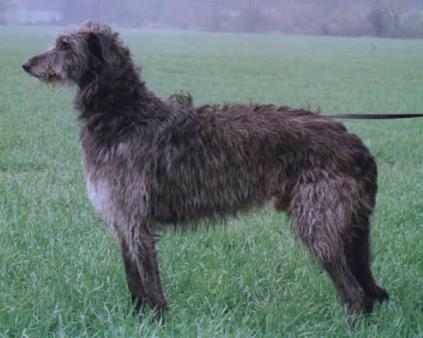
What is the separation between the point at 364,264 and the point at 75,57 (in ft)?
8.31

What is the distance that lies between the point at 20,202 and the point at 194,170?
3.19m

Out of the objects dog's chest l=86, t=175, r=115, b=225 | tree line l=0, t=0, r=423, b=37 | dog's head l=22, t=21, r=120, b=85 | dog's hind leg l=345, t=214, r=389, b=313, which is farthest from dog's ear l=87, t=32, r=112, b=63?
tree line l=0, t=0, r=423, b=37

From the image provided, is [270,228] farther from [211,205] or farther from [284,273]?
[211,205]

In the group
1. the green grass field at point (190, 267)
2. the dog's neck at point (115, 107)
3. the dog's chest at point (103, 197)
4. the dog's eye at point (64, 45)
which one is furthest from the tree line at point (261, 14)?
the dog's chest at point (103, 197)

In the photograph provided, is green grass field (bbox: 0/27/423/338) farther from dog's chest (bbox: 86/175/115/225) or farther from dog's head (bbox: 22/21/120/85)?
dog's chest (bbox: 86/175/115/225)

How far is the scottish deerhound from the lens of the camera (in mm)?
4840

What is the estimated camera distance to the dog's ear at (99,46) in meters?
4.84

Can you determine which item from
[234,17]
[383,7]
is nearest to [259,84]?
[383,7]

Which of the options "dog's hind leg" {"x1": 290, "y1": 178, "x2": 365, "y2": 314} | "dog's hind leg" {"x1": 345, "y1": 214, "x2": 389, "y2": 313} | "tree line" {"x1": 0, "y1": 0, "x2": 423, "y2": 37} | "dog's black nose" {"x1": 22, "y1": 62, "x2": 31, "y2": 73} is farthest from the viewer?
"tree line" {"x1": 0, "y1": 0, "x2": 423, "y2": 37}

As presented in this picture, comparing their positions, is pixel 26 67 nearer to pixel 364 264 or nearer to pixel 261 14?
pixel 364 264

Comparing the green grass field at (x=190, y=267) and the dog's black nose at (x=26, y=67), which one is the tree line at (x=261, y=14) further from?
the dog's black nose at (x=26, y=67)

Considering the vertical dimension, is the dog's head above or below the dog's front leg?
above

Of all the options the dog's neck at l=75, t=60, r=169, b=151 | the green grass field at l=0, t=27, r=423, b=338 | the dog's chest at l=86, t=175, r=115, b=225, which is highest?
the dog's neck at l=75, t=60, r=169, b=151

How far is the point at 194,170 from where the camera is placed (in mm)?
4945
